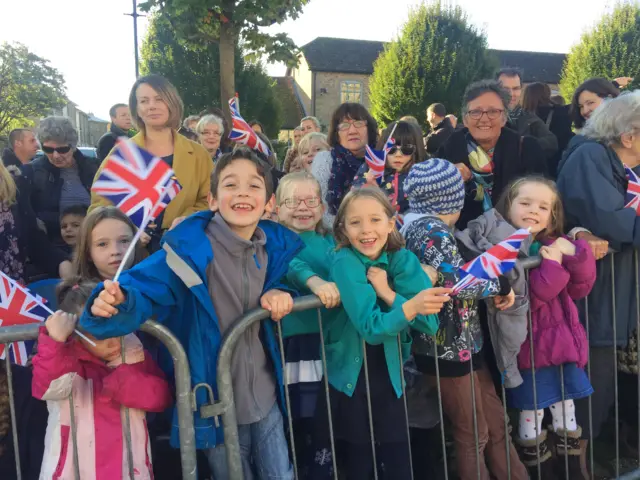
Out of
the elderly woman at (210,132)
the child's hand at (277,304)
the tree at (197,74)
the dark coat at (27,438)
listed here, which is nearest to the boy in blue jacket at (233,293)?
the child's hand at (277,304)

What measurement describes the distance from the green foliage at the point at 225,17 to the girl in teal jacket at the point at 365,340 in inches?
331

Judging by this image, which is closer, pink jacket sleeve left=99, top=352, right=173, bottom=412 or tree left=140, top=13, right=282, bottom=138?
pink jacket sleeve left=99, top=352, right=173, bottom=412

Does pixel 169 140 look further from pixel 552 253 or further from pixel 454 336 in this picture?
pixel 552 253

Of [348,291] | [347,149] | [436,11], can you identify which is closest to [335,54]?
[436,11]

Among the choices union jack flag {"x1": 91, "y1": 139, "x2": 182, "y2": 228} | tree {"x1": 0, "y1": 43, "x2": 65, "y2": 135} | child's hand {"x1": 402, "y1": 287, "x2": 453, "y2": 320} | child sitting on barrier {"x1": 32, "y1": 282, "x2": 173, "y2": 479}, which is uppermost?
tree {"x1": 0, "y1": 43, "x2": 65, "y2": 135}

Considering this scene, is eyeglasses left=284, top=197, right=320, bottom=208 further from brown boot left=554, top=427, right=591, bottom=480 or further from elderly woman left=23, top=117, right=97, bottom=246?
elderly woman left=23, top=117, right=97, bottom=246

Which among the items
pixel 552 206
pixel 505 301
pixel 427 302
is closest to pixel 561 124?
pixel 552 206

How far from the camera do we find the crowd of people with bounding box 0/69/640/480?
7.05 ft

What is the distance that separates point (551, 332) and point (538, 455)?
0.71 metres

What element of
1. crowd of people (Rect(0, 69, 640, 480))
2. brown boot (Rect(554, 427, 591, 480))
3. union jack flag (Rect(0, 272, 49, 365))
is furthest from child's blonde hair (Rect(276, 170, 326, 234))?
brown boot (Rect(554, 427, 591, 480))

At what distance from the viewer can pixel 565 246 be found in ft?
9.29

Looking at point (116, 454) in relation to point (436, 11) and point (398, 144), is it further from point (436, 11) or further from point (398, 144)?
point (436, 11)

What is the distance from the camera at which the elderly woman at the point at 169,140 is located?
3428mm

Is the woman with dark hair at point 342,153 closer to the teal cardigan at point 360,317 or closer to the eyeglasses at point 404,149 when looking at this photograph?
the eyeglasses at point 404,149
